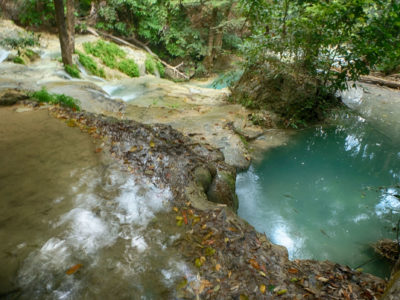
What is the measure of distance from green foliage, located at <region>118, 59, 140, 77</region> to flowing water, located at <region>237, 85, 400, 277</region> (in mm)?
10379

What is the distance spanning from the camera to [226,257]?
2480mm

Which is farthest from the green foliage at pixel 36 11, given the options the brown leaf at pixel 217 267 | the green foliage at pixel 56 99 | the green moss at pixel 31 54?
the brown leaf at pixel 217 267

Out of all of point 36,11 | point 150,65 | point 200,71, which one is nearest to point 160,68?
point 150,65

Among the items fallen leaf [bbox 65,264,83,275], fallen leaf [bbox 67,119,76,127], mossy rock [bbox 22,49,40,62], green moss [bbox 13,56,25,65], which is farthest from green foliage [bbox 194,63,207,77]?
fallen leaf [bbox 65,264,83,275]

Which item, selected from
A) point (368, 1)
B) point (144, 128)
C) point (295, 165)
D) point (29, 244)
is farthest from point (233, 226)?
point (368, 1)

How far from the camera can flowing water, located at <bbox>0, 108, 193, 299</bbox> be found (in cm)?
206

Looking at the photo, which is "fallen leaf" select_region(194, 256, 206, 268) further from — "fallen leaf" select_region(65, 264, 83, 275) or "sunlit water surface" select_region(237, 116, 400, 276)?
"sunlit water surface" select_region(237, 116, 400, 276)

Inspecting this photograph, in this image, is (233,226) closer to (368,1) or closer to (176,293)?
(176,293)

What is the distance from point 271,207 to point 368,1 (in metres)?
5.20

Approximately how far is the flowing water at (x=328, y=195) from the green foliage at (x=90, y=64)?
32.4 ft

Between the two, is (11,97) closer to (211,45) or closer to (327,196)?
(327,196)

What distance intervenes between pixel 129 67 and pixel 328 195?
1259 cm

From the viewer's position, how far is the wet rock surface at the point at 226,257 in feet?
7.31

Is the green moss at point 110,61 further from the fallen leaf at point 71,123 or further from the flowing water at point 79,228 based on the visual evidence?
the flowing water at point 79,228
